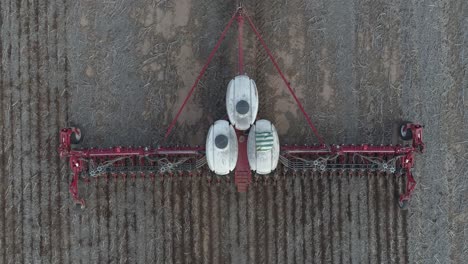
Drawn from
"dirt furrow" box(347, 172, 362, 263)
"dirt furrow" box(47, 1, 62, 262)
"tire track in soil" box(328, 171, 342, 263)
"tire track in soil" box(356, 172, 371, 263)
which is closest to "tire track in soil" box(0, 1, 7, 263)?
"dirt furrow" box(47, 1, 62, 262)

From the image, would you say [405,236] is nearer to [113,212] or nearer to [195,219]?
[195,219]

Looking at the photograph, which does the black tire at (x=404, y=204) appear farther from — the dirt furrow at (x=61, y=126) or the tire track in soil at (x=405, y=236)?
the dirt furrow at (x=61, y=126)

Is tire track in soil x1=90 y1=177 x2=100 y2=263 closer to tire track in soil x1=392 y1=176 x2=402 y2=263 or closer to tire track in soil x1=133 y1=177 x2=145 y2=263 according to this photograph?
tire track in soil x1=133 y1=177 x2=145 y2=263

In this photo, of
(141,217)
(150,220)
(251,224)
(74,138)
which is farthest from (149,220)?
(74,138)

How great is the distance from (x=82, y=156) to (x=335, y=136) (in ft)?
13.5

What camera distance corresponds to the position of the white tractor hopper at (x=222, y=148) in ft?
18.7

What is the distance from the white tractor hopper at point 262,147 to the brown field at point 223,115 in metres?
0.89

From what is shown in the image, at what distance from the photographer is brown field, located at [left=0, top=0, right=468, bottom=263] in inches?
263

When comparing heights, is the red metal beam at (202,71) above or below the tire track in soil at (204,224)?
above

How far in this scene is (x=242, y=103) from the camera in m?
5.75

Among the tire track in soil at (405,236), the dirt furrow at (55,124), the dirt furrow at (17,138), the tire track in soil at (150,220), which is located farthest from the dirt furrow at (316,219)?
the dirt furrow at (17,138)

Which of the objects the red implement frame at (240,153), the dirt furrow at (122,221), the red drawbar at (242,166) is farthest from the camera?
the dirt furrow at (122,221)

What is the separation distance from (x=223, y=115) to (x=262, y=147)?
4.42 ft

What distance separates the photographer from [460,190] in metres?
6.78
